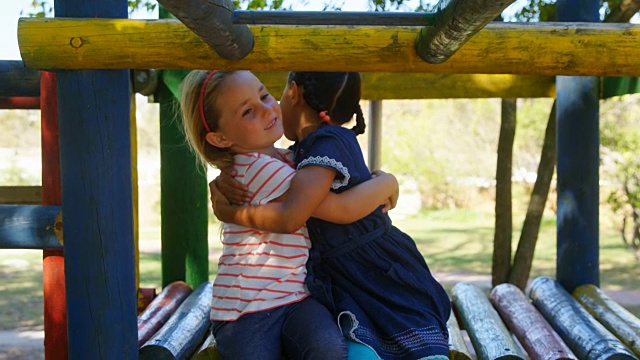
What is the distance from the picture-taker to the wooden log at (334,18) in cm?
242

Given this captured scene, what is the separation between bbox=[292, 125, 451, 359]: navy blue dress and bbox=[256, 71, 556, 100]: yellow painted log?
1.66 m

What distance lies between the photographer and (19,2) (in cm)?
876

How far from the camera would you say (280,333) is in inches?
107

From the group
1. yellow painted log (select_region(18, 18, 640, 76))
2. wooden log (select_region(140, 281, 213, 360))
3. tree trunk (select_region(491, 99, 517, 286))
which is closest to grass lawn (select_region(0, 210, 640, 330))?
tree trunk (select_region(491, 99, 517, 286))

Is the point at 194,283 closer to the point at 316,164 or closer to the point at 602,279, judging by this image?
the point at 316,164

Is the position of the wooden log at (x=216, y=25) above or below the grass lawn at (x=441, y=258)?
above

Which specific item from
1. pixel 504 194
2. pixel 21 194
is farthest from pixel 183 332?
pixel 504 194

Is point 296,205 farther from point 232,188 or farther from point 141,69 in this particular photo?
point 141,69

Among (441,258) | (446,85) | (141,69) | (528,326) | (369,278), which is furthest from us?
(441,258)

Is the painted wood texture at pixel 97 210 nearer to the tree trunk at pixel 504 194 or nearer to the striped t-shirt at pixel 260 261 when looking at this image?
the striped t-shirt at pixel 260 261

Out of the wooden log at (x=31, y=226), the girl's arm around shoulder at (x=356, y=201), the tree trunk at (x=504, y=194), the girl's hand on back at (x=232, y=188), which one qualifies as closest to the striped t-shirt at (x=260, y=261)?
the girl's hand on back at (x=232, y=188)

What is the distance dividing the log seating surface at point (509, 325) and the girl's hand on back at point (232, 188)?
545 mm

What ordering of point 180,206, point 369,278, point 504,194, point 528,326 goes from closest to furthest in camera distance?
point 369,278 < point 528,326 < point 180,206 < point 504,194

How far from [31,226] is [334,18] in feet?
4.65
